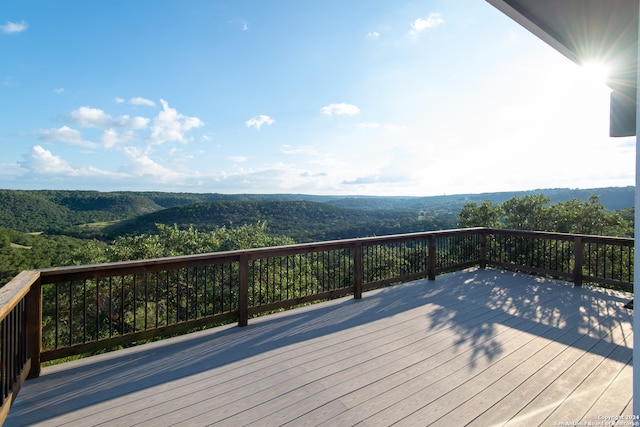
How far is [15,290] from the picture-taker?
1920 millimetres

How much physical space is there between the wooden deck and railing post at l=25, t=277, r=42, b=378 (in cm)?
12

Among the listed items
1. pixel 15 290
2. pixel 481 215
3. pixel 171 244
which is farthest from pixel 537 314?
pixel 171 244

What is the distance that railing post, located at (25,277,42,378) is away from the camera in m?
2.34

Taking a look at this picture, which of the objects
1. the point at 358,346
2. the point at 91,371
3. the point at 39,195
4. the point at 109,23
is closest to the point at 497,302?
the point at 358,346

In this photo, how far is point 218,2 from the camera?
6711 mm

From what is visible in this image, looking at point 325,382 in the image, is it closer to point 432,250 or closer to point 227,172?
point 432,250

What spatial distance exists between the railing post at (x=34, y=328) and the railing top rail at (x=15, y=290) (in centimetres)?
10

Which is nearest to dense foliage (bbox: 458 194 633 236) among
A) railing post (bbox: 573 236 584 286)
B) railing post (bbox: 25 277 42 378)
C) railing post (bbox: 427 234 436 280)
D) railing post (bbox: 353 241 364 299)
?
railing post (bbox: 573 236 584 286)

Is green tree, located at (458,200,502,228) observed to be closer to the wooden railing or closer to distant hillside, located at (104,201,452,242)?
the wooden railing

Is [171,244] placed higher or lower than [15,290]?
lower

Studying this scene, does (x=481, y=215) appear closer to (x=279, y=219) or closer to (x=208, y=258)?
(x=208, y=258)

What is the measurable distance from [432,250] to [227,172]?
20.1 m

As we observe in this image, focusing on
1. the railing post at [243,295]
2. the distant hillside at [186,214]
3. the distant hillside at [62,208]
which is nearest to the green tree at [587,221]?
the distant hillside at [186,214]

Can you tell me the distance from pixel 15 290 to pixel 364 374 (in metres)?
2.46
